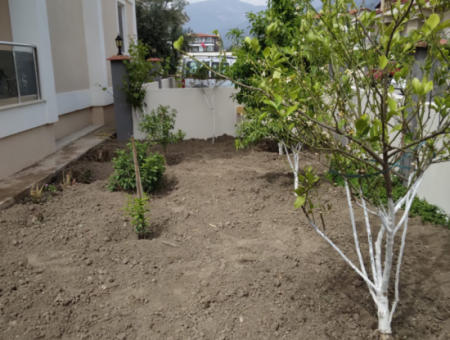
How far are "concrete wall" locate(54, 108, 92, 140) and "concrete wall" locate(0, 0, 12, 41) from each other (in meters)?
2.10

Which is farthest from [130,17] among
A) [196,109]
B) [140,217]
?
[140,217]

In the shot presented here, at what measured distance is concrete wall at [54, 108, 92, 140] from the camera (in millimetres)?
8953

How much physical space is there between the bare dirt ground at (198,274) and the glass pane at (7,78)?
181 centimetres

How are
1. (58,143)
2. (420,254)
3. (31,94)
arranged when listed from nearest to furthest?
1. (420,254)
2. (31,94)
3. (58,143)

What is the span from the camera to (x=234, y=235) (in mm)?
4445

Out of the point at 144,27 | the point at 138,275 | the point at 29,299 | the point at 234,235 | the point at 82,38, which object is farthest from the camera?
the point at 144,27

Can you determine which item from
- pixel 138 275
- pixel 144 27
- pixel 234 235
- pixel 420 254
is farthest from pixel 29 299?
pixel 144 27

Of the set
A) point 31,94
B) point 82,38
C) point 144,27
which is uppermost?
point 144,27

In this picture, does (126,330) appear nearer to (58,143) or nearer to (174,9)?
(58,143)

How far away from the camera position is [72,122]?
970cm

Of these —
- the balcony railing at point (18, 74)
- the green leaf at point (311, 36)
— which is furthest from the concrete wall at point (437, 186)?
the balcony railing at point (18, 74)

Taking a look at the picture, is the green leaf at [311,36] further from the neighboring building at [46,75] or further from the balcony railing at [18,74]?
the balcony railing at [18,74]

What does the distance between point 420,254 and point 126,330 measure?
113 inches

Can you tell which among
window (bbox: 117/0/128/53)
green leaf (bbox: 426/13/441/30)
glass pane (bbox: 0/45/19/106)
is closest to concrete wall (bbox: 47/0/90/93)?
glass pane (bbox: 0/45/19/106)
